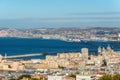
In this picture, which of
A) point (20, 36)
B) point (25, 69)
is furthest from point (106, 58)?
point (20, 36)

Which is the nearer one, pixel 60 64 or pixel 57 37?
pixel 60 64

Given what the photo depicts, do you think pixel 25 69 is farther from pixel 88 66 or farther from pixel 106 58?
pixel 106 58

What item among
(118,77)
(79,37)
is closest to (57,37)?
(79,37)

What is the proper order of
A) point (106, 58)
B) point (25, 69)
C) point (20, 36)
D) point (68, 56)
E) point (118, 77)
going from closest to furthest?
point (118, 77) < point (25, 69) < point (106, 58) < point (68, 56) < point (20, 36)

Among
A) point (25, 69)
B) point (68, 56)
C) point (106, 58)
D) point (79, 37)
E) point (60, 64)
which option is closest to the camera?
point (25, 69)

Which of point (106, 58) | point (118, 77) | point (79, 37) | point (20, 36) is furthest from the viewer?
point (20, 36)

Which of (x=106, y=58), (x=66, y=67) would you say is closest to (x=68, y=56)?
(x=106, y=58)

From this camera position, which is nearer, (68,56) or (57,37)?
(68,56)

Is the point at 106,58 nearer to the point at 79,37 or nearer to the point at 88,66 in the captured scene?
the point at 88,66

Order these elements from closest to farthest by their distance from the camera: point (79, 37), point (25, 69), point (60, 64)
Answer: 1. point (25, 69)
2. point (60, 64)
3. point (79, 37)
